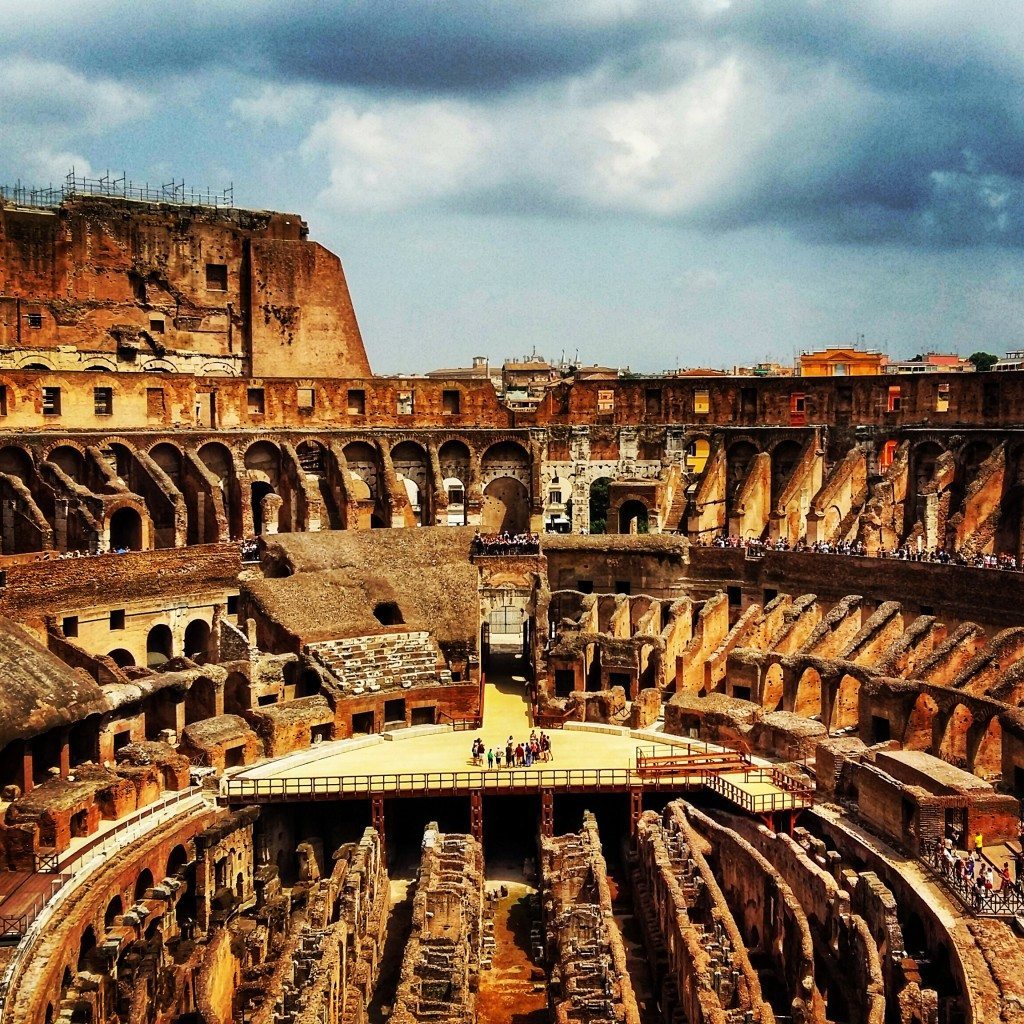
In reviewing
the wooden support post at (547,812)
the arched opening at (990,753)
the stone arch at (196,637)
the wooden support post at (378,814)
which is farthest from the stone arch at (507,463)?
the arched opening at (990,753)

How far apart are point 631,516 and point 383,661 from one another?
51.9 feet

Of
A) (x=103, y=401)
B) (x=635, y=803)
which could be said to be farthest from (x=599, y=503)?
(x=635, y=803)

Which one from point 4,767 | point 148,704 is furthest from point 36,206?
point 4,767

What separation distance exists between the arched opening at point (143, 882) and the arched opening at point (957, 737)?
67.3 feet

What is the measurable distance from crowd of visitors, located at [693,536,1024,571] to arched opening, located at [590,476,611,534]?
18.5 feet

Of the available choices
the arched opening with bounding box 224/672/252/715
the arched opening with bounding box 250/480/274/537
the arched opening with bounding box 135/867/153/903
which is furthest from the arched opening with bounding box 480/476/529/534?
the arched opening with bounding box 135/867/153/903

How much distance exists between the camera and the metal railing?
25.3m

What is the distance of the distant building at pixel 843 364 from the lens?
3334 inches

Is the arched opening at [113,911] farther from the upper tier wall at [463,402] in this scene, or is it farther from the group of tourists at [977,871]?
the upper tier wall at [463,402]

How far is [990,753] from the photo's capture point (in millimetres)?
33531

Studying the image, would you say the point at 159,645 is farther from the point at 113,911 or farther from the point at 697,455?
the point at 697,455

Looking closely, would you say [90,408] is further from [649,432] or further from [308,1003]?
[308,1003]

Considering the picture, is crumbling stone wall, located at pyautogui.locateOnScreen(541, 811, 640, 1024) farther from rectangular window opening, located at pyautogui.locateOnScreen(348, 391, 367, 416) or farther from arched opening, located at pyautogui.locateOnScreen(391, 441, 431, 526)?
rectangular window opening, located at pyautogui.locateOnScreen(348, 391, 367, 416)

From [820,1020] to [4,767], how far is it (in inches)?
792
